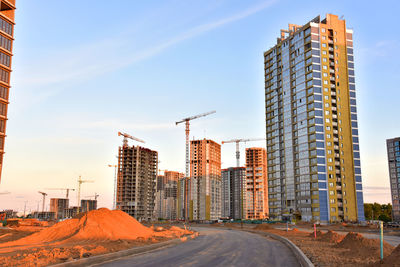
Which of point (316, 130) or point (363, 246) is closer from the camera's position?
point (363, 246)

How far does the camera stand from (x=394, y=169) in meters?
190

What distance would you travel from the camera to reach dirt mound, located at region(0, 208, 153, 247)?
113 feet

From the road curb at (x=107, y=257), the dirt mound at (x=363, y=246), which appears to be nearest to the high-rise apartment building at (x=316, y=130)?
the dirt mound at (x=363, y=246)

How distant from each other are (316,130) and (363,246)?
9262cm

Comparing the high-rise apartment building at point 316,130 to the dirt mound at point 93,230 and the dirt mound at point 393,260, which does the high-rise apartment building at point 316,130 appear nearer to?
the dirt mound at point 93,230

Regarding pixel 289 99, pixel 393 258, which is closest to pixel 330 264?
pixel 393 258

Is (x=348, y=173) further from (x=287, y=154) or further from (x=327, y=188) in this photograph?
(x=287, y=154)

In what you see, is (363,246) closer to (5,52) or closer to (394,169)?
(5,52)

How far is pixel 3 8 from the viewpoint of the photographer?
8038 cm

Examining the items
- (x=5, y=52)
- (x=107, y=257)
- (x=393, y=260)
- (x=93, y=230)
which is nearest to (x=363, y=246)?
(x=393, y=260)

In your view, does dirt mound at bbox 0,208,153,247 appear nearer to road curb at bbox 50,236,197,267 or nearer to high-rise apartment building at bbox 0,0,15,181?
road curb at bbox 50,236,197,267

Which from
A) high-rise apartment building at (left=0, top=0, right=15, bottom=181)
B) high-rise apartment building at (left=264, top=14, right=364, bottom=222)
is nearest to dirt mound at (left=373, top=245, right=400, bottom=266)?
high-rise apartment building at (left=0, top=0, right=15, bottom=181)

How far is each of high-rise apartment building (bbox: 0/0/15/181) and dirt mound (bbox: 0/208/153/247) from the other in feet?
151

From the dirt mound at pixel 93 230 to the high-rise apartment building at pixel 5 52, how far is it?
4595 cm
